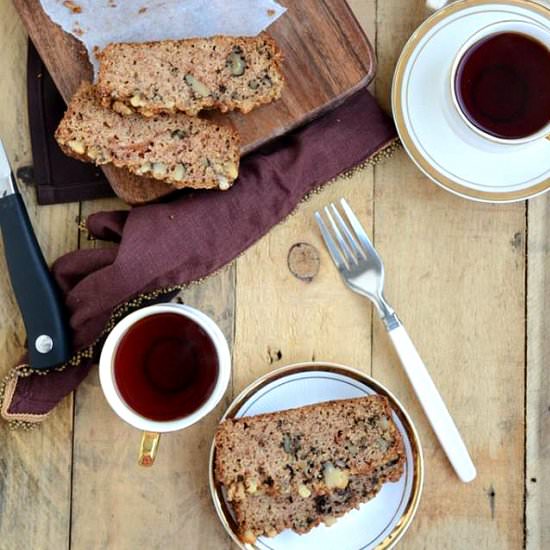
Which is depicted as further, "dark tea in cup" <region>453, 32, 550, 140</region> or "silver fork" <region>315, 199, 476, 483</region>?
"silver fork" <region>315, 199, 476, 483</region>

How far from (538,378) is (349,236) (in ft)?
1.55

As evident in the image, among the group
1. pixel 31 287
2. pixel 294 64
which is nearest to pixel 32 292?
pixel 31 287

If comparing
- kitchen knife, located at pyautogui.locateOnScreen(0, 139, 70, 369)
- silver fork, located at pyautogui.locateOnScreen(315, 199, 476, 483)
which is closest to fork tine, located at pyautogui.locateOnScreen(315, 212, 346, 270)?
silver fork, located at pyautogui.locateOnScreen(315, 199, 476, 483)

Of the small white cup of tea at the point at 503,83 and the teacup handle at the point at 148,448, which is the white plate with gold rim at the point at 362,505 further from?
the small white cup of tea at the point at 503,83

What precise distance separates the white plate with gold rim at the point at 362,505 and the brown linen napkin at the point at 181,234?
261 mm

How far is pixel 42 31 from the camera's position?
1679mm

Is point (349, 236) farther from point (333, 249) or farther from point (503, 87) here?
point (503, 87)

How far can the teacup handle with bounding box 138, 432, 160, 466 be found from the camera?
62.4 inches

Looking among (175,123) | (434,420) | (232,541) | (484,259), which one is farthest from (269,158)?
(232,541)

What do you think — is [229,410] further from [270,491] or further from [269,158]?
[269,158]

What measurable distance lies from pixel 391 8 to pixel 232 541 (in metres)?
1.10

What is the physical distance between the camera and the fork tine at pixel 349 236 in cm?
172

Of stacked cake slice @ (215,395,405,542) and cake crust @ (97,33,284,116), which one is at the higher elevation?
cake crust @ (97,33,284,116)

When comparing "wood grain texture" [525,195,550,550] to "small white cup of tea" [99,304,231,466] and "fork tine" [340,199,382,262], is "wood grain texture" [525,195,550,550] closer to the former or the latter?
"fork tine" [340,199,382,262]
